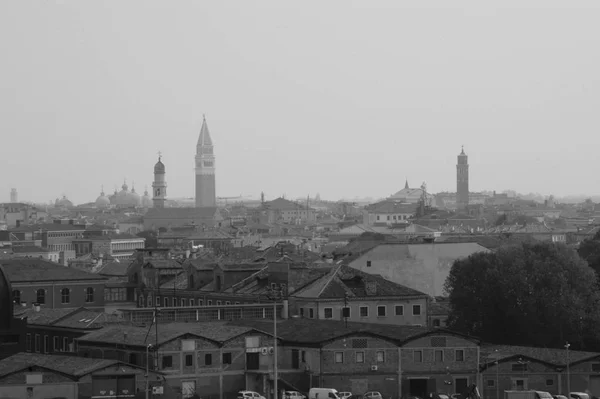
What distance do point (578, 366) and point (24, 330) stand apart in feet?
57.8

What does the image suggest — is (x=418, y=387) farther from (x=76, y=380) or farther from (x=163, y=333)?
(x=76, y=380)

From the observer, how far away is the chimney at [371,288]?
198 feet

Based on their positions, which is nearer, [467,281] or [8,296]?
[8,296]

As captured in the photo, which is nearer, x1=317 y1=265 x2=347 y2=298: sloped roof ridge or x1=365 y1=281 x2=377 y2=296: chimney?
x1=317 y1=265 x2=347 y2=298: sloped roof ridge

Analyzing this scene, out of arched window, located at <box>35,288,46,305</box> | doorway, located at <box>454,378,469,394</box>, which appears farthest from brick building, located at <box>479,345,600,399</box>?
arched window, located at <box>35,288,46,305</box>

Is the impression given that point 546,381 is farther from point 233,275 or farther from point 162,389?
point 233,275

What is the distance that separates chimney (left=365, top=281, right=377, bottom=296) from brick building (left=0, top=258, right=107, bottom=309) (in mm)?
12942

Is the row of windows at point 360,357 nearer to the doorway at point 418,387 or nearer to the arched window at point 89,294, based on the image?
the doorway at point 418,387

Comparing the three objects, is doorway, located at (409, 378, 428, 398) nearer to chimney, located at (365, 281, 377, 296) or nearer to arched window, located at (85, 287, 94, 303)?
chimney, located at (365, 281, 377, 296)

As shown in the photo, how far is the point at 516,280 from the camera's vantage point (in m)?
60.9

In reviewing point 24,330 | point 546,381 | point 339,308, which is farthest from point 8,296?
point 546,381

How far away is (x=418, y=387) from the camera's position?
163ft

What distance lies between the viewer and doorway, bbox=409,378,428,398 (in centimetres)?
4956

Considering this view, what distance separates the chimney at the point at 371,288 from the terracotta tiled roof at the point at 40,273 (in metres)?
14.5
